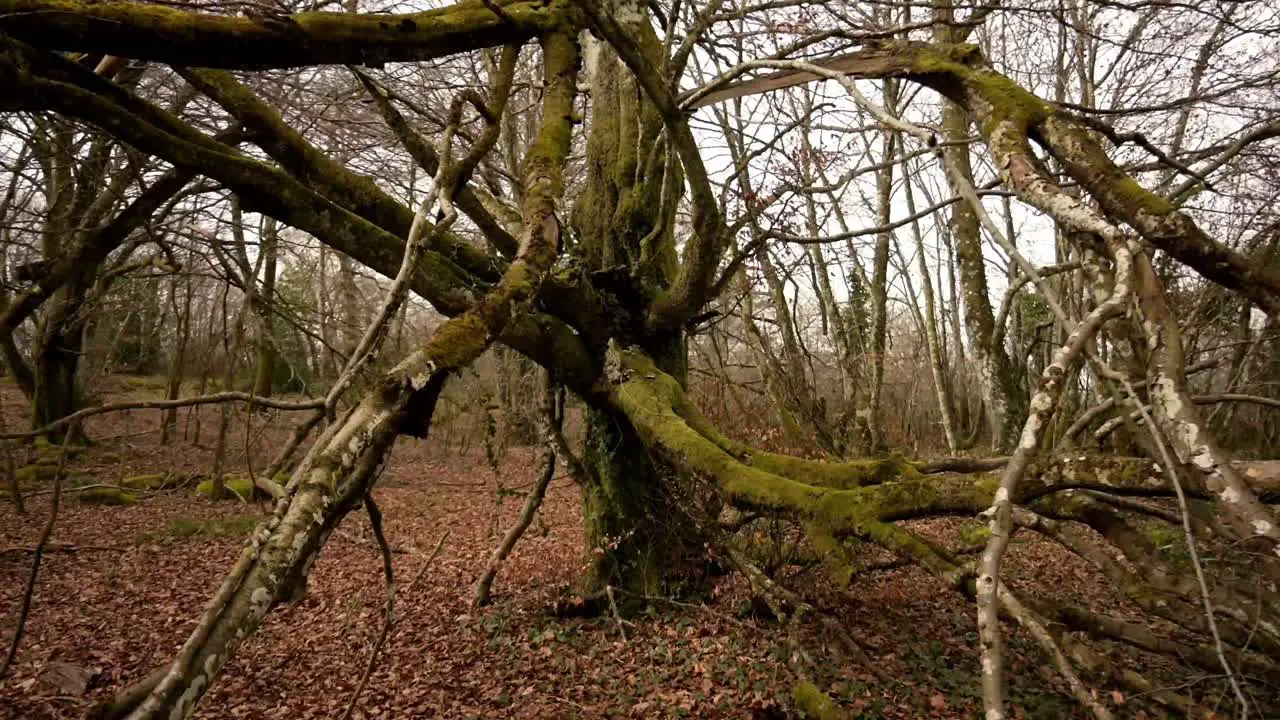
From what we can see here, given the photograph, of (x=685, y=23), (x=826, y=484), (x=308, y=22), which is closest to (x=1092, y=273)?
(x=826, y=484)

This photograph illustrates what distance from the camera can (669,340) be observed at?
18.7 ft

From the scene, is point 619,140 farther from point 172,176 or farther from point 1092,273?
point 1092,273

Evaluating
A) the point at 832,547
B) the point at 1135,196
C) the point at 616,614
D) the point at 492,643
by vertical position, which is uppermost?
the point at 1135,196

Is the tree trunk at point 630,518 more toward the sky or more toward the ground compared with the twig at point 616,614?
more toward the sky

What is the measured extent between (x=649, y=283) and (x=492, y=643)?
126 inches

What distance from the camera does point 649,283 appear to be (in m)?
5.55

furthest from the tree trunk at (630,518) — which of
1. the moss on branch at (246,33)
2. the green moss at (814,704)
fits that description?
the moss on branch at (246,33)

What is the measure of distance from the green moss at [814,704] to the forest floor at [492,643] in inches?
10.4

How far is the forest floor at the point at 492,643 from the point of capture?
4.59 m

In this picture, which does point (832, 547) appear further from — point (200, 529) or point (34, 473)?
point (34, 473)

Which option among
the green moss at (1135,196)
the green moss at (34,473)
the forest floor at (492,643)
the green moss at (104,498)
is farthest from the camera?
the green moss at (34,473)

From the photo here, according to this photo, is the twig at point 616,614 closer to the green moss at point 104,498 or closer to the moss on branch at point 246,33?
the moss on branch at point 246,33

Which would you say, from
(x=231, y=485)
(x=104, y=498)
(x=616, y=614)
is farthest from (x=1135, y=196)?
(x=104, y=498)

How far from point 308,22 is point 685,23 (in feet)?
13.5
